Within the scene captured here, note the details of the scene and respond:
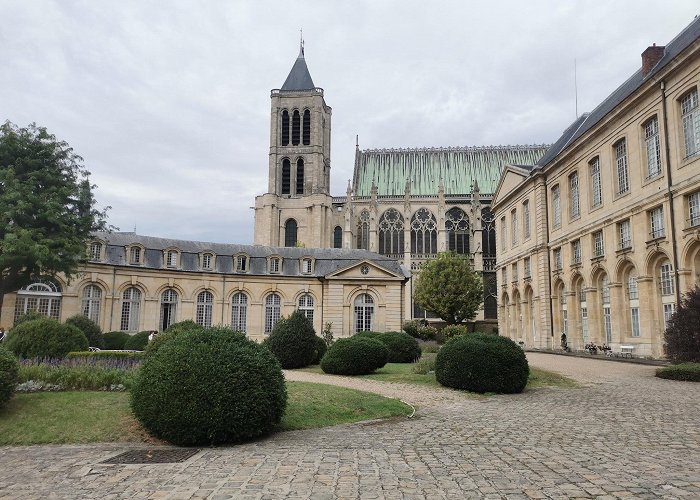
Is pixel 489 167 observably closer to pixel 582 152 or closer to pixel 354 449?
pixel 582 152

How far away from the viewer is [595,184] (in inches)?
1079

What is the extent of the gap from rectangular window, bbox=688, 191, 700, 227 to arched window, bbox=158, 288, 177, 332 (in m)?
26.1

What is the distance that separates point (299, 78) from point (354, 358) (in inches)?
1986

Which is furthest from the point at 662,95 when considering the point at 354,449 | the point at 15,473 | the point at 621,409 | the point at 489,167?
the point at 489,167

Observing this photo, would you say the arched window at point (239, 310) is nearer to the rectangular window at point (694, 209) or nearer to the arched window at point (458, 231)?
the rectangular window at point (694, 209)

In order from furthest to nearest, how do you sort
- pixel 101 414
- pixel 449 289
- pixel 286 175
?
pixel 286 175 → pixel 449 289 → pixel 101 414

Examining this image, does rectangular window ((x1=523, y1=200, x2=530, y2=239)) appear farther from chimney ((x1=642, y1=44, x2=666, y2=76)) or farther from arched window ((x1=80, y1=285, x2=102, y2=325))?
arched window ((x1=80, y1=285, x2=102, y2=325))

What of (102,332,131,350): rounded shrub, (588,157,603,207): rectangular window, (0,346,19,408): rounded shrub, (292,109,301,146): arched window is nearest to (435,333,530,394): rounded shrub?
(0,346,19,408): rounded shrub

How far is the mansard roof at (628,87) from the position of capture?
71.3 feet

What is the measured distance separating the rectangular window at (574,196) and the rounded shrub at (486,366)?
66.4 ft

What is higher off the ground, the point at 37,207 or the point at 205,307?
the point at 37,207

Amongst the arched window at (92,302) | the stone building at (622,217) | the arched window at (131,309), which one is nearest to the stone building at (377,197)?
the stone building at (622,217)

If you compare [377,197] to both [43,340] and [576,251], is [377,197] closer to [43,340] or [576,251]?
[576,251]

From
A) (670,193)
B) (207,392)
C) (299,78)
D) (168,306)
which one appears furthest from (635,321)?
(299,78)
